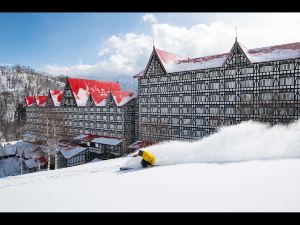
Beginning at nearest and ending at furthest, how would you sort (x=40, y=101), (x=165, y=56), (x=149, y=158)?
1. (x=149, y=158)
2. (x=165, y=56)
3. (x=40, y=101)

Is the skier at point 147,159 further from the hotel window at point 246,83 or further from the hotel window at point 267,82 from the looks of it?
the hotel window at point 246,83

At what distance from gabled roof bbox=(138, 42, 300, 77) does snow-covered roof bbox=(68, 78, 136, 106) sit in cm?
811

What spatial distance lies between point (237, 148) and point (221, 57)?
99.1 feet

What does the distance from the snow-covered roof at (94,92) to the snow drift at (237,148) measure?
40602 millimetres

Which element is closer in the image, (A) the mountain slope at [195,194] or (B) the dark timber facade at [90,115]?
(A) the mountain slope at [195,194]

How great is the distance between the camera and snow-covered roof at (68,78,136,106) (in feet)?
186

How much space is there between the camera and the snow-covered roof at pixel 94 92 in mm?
56631

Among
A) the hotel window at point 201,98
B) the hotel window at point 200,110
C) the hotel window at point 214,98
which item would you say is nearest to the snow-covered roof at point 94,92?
the hotel window at point 201,98

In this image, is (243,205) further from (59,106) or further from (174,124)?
(59,106)

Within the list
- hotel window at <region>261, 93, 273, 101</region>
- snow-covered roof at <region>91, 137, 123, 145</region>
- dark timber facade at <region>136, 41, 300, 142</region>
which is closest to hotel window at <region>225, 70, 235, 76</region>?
dark timber facade at <region>136, 41, 300, 142</region>

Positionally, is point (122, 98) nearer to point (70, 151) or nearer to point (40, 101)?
point (70, 151)

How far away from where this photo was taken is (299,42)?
112 ft

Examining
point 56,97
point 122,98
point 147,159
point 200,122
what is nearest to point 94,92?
point 122,98

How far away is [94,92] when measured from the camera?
63875mm
